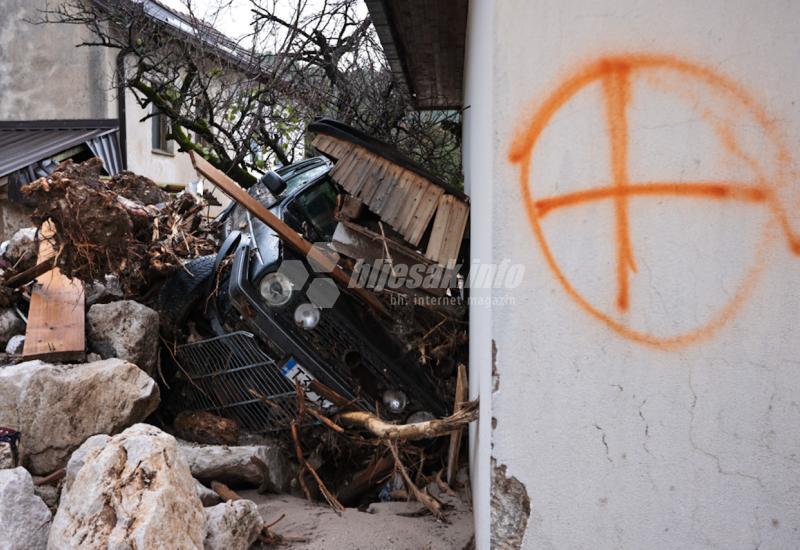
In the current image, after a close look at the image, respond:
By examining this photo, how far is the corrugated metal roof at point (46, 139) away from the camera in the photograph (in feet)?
35.8

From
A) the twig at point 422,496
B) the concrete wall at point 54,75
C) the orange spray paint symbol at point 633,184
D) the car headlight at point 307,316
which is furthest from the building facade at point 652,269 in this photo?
the concrete wall at point 54,75

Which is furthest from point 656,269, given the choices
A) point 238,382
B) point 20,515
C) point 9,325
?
point 9,325

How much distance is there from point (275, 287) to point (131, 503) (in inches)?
84.4

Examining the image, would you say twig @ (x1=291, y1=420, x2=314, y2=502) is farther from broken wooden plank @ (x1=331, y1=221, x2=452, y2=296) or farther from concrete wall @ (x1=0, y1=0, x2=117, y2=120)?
concrete wall @ (x1=0, y1=0, x2=117, y2=120)

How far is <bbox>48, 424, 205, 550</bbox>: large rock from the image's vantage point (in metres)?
2.57

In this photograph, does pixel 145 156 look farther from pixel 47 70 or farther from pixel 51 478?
pixel 51 478

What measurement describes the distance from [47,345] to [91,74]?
1278 cm

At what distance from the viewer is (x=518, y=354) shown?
2.48 metres

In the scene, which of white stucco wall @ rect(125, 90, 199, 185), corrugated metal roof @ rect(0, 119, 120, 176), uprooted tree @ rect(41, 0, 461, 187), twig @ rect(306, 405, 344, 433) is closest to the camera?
twig @ rect(306, 405, 344, 433)

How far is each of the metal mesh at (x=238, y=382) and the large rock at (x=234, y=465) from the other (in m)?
0.29

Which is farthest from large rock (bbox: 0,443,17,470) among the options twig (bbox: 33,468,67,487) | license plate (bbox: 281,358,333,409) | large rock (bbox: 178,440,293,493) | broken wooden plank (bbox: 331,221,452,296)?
broken wooden plank (bbox: 331,221,452,296)

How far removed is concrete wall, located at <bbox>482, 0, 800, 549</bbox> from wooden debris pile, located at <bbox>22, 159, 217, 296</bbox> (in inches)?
123

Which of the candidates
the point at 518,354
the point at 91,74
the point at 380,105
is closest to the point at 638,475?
the point at 518,354

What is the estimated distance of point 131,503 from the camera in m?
2.65
